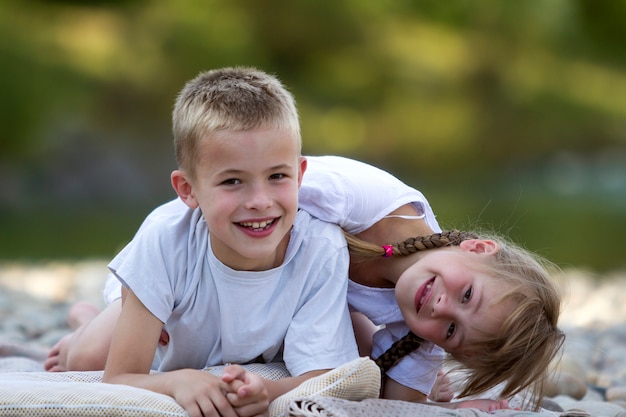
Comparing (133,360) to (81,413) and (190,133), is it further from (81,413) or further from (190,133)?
(190,133)

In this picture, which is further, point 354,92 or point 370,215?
point 354,92

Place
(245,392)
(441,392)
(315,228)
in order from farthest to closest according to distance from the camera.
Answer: (441,392) → (315,228) → (245,392)

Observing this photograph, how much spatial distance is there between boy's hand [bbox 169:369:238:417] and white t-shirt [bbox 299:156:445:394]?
63 cm

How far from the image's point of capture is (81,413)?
199 centimetres

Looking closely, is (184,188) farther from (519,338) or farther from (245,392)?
(519,338)

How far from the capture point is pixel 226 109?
2227 mm

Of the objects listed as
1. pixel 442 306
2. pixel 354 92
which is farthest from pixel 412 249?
pixel 354 92

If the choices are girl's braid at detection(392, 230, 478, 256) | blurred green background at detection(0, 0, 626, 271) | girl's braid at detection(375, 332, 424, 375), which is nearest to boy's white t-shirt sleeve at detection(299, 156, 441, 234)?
girl's braid at detection(392, 230, 478, 256)

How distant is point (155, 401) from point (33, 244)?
23.3ft

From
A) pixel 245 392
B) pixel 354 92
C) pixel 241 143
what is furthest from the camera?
pixel 354 92

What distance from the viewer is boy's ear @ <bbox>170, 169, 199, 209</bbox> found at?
2.33 meters

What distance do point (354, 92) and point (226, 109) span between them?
13.7 meters

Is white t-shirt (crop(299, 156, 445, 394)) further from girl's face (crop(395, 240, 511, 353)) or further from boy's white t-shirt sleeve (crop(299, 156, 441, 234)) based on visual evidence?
girl's face (crop(395, 240, 511, 353))

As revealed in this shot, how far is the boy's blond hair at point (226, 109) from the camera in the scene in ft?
7.27
